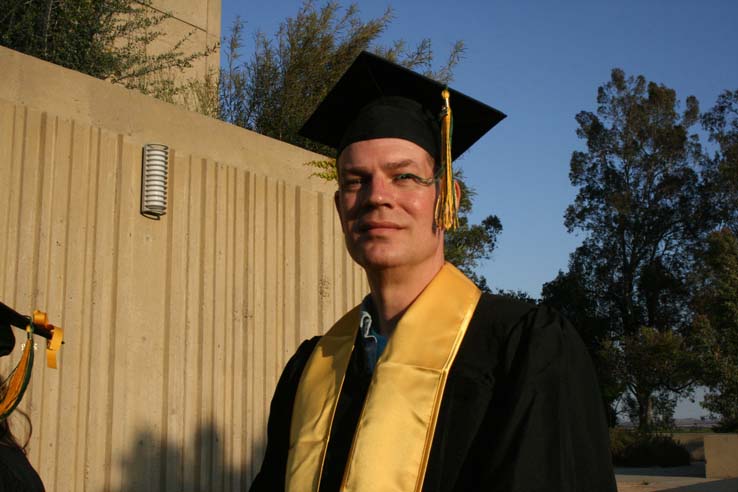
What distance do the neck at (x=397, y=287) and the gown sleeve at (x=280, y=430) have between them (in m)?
0.42

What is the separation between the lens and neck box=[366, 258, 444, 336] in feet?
7.26

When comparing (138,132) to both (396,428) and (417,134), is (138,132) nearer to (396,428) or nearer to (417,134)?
(417,134)

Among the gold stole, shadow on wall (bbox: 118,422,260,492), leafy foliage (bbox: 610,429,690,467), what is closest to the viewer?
the gold stole

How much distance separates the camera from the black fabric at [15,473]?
312 centimetres

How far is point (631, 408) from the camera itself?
28.4 metres

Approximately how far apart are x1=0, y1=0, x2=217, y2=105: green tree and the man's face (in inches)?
205

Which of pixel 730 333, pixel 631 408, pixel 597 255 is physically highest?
pixel 597 255

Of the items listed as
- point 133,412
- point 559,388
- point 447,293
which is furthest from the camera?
point 133,412

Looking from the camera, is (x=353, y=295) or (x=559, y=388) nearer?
(x=559, y=388)

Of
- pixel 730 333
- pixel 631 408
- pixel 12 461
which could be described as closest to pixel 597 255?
pixel 631 408

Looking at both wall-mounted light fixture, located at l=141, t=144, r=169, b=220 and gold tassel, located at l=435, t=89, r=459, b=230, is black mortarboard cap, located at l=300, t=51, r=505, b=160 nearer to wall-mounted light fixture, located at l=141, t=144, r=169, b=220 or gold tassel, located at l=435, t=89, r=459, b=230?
gold tassel, located at l=435, t=89, r=459, b=230

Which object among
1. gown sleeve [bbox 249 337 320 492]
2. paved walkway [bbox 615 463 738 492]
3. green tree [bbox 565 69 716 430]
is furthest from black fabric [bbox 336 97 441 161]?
green tree [bbox 565 69 716 430]

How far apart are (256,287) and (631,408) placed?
81.2 ft

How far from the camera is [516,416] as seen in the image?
1765 mm
